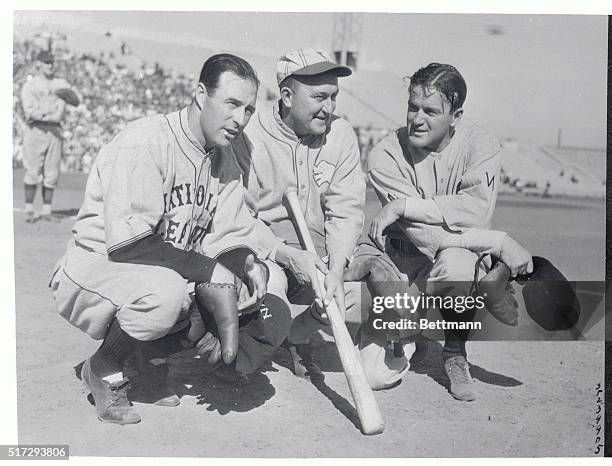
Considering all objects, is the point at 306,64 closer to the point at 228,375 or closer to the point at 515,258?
the point at 515,258

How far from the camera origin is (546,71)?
11.2ft

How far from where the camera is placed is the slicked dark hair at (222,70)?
2.86 meters

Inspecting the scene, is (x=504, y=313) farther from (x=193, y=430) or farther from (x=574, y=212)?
(x=193, y=430)

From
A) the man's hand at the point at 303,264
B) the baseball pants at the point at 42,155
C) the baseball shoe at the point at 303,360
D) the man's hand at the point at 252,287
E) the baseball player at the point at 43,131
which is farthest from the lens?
the baseball pants at the point at 42,155

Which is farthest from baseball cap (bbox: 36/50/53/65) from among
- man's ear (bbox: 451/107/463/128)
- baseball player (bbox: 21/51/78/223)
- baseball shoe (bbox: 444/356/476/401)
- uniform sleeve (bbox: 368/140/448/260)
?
baseball shoe (bbox: 444/356/476/401)

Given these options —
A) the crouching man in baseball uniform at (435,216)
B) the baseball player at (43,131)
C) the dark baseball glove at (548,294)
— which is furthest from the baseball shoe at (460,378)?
the baseball player at (43,131)

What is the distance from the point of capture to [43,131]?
4.84 meters

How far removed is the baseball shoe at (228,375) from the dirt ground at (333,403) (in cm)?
3

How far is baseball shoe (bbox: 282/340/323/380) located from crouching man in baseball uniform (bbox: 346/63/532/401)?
0.27 meters

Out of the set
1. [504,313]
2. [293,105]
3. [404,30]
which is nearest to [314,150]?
[293,105]

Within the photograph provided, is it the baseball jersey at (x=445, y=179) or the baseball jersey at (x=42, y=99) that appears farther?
the baseball jersey at (x=42, y=99)

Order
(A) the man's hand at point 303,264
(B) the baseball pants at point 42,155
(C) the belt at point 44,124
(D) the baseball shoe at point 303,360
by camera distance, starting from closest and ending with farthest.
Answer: (A) the man's hand at point 303,264 → (D) the baseball shoe at point 303,360 → (C) the belt at point 44,124 → (B) the baseball pants at point 42,155

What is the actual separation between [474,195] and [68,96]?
83.7 inches

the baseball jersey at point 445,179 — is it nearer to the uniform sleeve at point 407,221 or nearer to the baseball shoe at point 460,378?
the uniform sleeve at point 407,221
